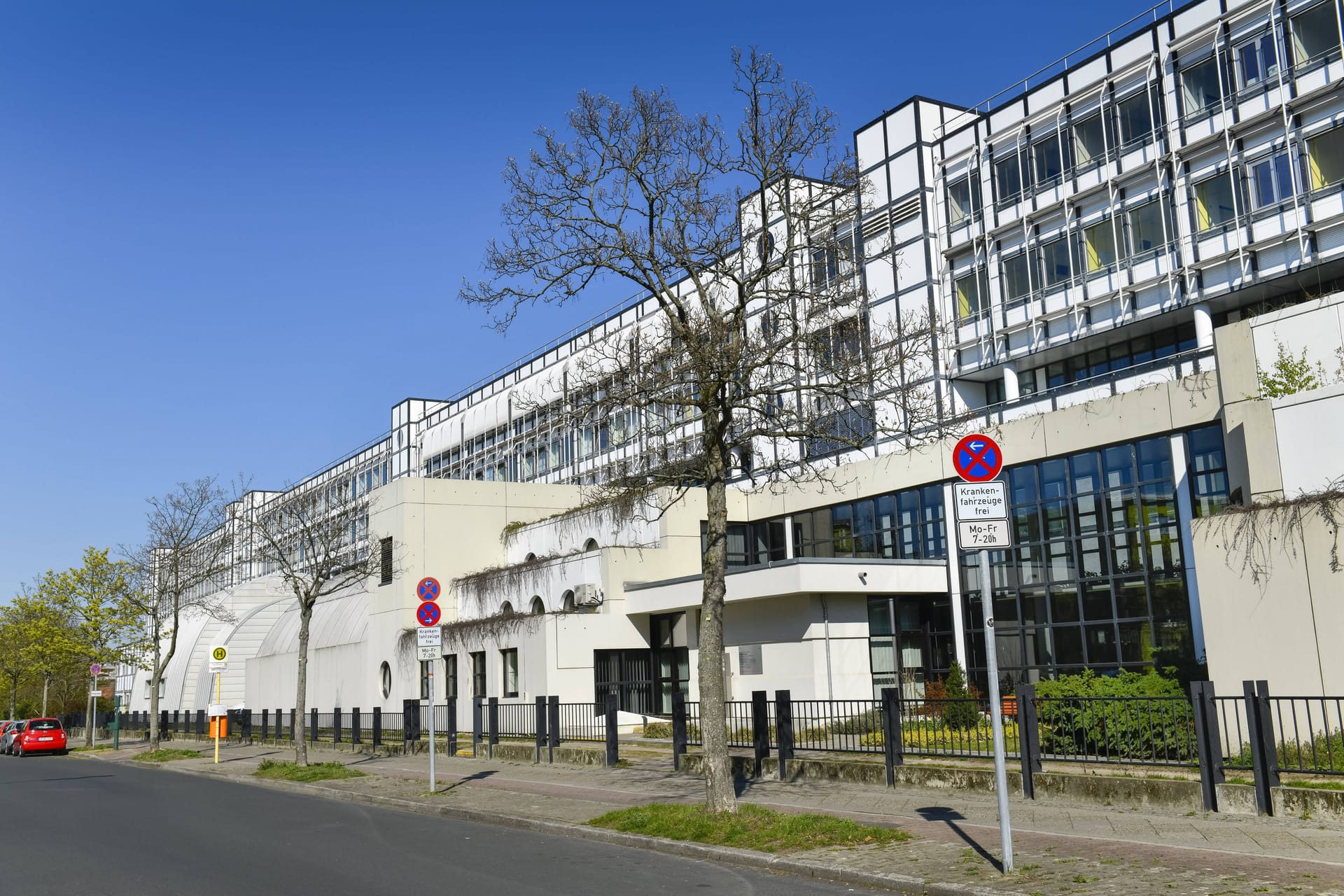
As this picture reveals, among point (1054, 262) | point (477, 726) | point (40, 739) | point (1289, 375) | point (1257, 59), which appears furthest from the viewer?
point (40, 739)

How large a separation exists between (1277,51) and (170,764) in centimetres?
3463

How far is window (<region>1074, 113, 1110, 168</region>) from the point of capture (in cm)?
3105

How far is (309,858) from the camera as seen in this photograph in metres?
12.0

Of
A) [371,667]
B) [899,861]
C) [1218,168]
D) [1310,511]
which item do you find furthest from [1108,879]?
[371,667]

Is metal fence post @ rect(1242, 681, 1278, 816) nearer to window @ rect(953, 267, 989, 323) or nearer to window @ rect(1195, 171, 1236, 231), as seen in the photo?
window @ rect(1195, 171, 1236, 231)

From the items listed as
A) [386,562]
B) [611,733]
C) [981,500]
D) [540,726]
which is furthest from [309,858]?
[386,562]

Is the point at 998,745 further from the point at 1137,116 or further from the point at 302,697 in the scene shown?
the point at 1137,116

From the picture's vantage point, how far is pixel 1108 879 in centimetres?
879

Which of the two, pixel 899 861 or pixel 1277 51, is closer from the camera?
pixel 899 861

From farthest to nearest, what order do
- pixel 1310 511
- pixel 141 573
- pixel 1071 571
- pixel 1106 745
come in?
pixel 141 573 → pixel 1071 571 → pixel 1310 511 → pixel 1106 745

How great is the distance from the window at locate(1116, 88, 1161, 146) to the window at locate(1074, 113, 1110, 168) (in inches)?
23.9

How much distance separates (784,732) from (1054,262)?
19.9 meters

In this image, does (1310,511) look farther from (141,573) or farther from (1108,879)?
(141,573)

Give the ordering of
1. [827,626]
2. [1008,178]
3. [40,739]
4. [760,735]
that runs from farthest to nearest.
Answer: [40,739]
[1008,178]
[827,626]
[760,735]
